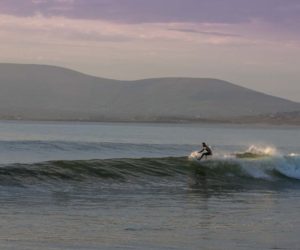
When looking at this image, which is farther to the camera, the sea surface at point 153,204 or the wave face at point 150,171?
the wave face at point 150,171

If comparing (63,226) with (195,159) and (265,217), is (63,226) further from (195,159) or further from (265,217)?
(195,159)

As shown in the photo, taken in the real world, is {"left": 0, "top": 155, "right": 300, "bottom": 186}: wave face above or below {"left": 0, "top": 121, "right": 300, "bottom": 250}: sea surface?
above

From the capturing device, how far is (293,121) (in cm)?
18950

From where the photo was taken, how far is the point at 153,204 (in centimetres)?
2042

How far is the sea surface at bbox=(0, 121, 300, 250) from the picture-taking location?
1449 centimetres

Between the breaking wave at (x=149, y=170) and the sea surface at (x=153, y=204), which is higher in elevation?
the breaking wave at (x=149, y=170)

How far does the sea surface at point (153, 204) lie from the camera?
14492mm

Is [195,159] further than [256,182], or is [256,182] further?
[195,159]

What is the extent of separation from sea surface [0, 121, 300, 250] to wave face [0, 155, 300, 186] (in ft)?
0.14

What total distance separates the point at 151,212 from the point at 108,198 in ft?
12.5

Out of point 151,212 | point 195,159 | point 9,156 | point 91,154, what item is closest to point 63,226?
point 151,212

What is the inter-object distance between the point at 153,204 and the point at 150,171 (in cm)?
1128

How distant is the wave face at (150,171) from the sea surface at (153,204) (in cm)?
4

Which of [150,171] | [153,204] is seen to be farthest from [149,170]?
[153,204]
